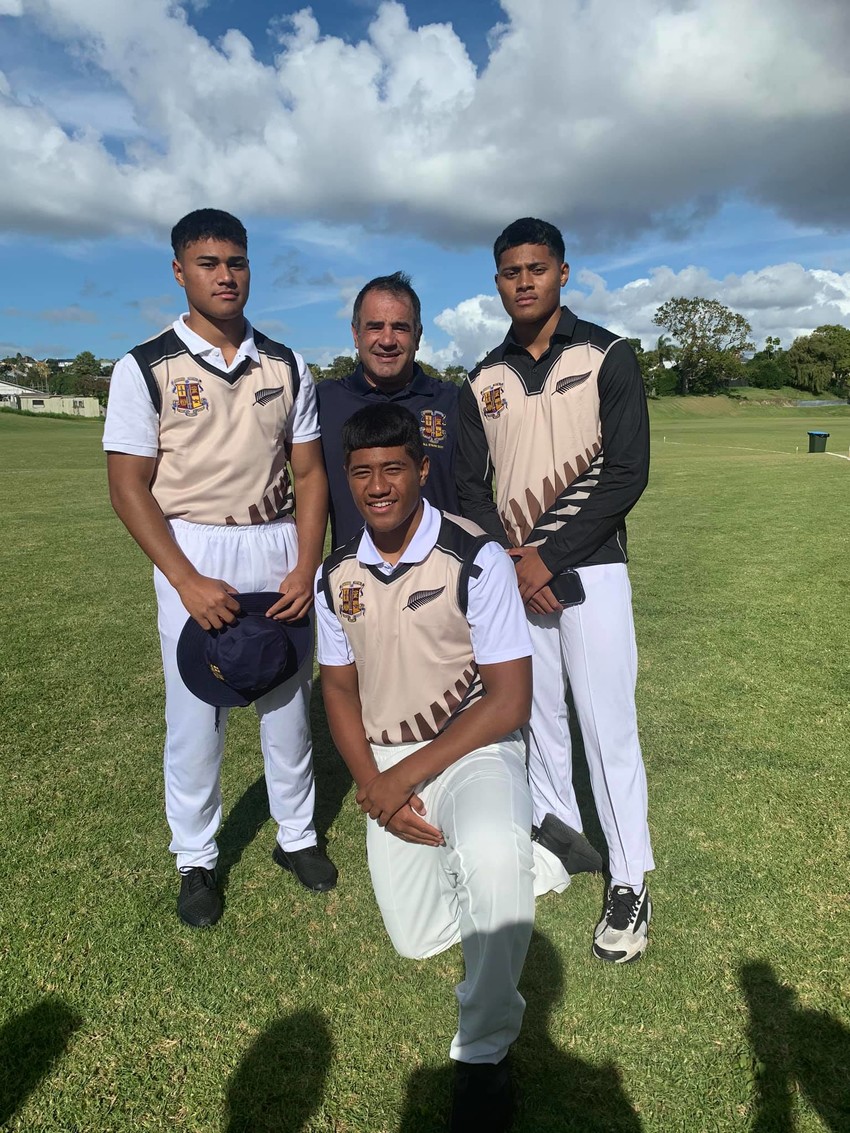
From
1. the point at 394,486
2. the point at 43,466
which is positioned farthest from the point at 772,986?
the point at 43,466

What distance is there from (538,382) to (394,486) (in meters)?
0.85

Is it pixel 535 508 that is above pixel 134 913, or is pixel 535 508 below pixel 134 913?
above

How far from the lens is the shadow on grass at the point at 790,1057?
7.93 ft

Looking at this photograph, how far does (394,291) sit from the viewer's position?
11.6 feet

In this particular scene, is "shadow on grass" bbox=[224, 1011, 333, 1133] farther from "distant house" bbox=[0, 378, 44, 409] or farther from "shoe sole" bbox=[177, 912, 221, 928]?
"distant house" bbox=[0, 378, 44, 409]

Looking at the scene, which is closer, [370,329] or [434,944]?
[434,944]

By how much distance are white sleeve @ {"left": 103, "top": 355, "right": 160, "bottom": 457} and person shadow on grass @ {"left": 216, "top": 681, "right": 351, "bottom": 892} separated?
2.14 meters

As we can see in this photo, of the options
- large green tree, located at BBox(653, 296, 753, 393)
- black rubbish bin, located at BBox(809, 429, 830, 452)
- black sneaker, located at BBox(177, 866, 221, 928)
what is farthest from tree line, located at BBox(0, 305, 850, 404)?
black sneaker, located at BBox(177, 866, 221, 928)

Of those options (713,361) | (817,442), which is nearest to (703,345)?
(713,361)

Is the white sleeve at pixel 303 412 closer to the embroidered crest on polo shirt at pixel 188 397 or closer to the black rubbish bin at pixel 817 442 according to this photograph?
the embroidered crest on polo shirt at pixel 188 397

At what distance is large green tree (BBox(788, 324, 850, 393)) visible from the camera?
9444 centimetres

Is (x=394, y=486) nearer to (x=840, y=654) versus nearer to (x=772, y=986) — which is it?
(x=772, y=986)

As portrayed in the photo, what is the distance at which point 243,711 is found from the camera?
5.96 meters

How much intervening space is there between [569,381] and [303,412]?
1203 mm
